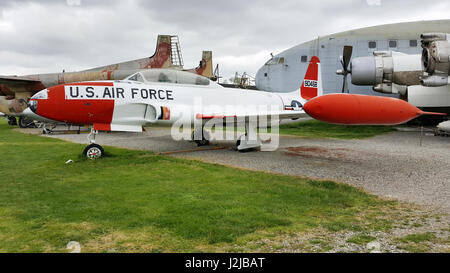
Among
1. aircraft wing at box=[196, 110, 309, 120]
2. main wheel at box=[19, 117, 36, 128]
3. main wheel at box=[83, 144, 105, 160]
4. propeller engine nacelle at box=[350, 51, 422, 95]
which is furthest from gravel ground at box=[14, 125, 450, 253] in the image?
main wheel at box=[19, 117, 36, 128]

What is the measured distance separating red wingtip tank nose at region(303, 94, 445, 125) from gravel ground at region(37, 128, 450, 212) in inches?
48.2

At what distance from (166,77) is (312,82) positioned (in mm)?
7173

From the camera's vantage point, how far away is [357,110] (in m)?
5.68

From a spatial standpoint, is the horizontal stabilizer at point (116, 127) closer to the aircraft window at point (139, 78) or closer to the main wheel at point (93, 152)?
the main wheel at point (93, 152)

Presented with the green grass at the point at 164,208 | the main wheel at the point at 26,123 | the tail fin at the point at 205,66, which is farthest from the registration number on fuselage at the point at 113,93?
the main wheel at the point at 26,123

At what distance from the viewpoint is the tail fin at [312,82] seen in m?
13.7

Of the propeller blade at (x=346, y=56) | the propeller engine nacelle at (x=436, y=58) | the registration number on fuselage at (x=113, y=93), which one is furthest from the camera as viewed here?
the propeller blade at (x=346, y=56)

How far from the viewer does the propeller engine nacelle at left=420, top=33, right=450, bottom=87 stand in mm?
9609

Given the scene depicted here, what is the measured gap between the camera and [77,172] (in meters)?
6.60

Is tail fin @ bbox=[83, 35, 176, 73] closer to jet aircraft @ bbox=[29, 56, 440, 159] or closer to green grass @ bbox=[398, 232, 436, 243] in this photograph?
jet aircraft @ bbox=[29, 56, 440, 159]

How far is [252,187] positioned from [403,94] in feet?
40.5

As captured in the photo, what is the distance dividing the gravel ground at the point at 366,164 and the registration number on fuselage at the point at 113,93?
1909 mm

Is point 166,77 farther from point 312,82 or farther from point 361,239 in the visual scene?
point 361,239
